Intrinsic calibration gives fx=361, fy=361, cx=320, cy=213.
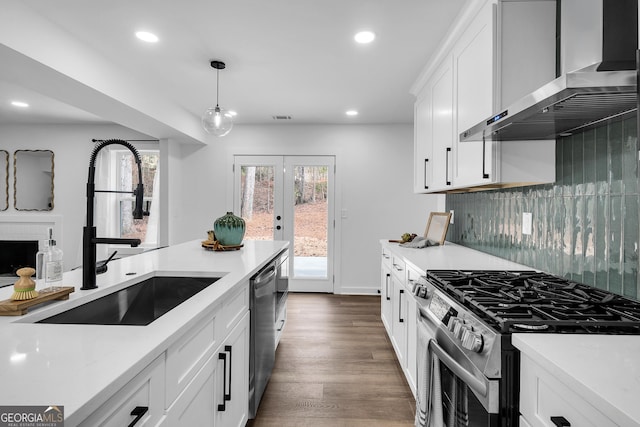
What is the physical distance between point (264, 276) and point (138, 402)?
1.35 m

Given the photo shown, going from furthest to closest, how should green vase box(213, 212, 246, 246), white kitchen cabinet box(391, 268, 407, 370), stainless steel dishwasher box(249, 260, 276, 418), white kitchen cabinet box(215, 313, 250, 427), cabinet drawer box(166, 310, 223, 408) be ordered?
1. green vase box(213, 212, 246, 246)
2. white kitchen cabinet box(391, 268, 407, 370)
3. stainless steel dishwasher box(249, 260, 276, 418)
4. white kitchen cabinet box(215, 313, 250, 427)
5. cabinet drawer box(166, 310, 223, 408)

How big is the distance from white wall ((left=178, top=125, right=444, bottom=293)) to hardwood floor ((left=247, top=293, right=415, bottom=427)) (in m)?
1.41

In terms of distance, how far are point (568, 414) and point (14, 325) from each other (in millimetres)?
1425

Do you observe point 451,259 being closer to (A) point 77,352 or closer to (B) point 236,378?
(B) point 236,378

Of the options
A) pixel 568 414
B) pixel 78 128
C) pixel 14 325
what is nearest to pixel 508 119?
pixel 568 414

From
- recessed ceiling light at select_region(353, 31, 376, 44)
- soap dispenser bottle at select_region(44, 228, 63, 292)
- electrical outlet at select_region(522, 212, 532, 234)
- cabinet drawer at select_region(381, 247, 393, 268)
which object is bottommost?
cabinet drawer at select_region(381, 247, 393, 268)

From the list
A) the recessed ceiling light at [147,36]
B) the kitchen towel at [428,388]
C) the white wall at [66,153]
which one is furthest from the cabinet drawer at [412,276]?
the white wall at [66,153]

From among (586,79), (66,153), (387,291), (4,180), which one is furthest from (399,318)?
(4,180)

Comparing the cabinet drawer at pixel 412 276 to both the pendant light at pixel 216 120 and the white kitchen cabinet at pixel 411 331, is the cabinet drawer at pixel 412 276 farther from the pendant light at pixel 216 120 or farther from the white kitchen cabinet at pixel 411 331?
the pendant light at pixel 216 120

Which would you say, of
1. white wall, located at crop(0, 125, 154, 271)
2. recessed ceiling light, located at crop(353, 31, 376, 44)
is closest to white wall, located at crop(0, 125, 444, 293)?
white wall, located at crop(0, 125, 154, 271)

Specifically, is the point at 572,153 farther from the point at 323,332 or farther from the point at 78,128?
the point at 78,128

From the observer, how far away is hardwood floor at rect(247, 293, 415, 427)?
2186 mm

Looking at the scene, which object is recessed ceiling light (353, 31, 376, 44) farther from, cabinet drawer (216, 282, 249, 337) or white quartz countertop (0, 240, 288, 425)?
white quartz countertop (0, 240, 288, 425)

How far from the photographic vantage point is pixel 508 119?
142 cm
